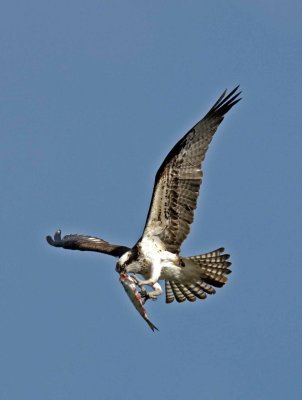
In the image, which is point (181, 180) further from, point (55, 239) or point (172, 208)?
point (55, 239)

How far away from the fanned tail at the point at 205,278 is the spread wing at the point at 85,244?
43.6 inches

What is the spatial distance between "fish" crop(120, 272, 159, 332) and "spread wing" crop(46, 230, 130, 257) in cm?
170

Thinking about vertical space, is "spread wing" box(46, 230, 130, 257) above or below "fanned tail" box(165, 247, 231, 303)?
above

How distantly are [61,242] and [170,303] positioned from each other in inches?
105

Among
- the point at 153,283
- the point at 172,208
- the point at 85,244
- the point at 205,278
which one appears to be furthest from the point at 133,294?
the point at 85,244

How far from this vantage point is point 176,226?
727 inches

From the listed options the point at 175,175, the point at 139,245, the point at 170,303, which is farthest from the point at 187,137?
the point at 170,303

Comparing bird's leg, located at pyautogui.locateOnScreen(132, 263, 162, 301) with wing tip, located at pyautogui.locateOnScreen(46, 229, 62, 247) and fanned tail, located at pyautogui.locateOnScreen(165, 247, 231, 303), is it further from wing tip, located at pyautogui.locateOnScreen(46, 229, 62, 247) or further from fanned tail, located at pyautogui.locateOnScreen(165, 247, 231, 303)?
wing tip, located at pyautogui.locateOnScreen(46, 229, 62, 247)

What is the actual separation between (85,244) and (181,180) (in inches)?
130

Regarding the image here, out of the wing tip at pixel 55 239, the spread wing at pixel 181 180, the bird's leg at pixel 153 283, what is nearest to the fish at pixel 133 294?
the bird's leg at pixel 153 283

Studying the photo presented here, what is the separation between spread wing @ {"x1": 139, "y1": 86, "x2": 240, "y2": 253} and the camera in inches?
712

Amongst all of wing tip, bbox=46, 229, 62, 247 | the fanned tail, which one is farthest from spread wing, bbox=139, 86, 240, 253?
wing tip, bbox=46, 229, 62, 247

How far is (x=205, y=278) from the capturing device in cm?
1973

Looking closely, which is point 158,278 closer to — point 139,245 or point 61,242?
point 139,245
